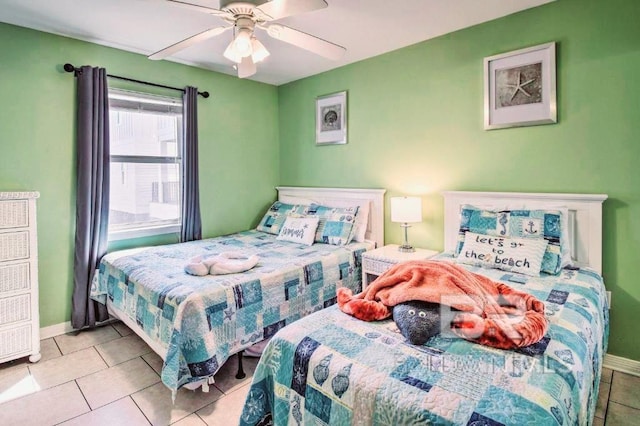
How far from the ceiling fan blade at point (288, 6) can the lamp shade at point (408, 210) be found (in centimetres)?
162

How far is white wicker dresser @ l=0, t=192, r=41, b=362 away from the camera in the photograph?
7.66ft

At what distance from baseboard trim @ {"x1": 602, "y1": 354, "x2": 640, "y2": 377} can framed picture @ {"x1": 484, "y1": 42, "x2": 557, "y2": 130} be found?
157 cm

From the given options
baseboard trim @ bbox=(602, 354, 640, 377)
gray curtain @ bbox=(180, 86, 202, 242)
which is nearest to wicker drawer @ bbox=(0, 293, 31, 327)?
gray curtain @ bbox=(180, 86, 202, 242)

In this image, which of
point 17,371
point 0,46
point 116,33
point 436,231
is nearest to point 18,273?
point 17,371

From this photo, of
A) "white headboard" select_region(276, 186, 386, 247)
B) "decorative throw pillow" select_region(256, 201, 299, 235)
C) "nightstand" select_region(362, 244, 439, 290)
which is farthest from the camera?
"decorative throw pillow" select_region(256, 201, 299, 235)

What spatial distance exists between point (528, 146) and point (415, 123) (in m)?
0.92

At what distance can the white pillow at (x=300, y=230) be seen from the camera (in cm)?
328

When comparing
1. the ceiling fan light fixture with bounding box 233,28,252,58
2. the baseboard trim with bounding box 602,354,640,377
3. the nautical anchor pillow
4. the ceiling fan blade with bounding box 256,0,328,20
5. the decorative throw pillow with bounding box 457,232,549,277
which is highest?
the ceiling fan blade with bounding box 256,0,328,20

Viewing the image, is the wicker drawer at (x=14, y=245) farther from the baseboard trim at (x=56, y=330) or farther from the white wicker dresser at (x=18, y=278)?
the baseboard trim at (x=56, y=330)

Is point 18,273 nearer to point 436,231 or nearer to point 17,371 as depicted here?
point 17,371

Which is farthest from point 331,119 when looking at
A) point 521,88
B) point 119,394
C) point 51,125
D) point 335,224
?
point 119,394

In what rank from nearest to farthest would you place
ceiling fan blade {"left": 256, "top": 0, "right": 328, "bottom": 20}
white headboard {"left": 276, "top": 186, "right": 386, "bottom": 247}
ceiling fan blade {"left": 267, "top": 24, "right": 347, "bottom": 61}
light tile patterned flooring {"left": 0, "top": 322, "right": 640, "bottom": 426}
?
1. ceiling fan blade {"left": 256, "top": 0, "right": 328, "bottom": 20}
2. light tile patterned flooring {"left": 0, "top": 322, "right": 640, "bottom": 426}
3. ceiling fan blade {"left": 267, "top": 24, "right": 347, "bottom": 61}
4. white headboard {"left": 276, "top": 186, "right": 386, "bottom": 247}

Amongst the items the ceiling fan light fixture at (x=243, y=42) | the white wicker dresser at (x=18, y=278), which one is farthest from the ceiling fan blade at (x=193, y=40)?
the white wicker dresser at (x=18, y=278)

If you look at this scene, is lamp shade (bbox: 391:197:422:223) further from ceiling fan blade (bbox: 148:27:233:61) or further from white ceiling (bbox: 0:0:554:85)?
ceiling fan blade (bbox: 148:27:233:61)
